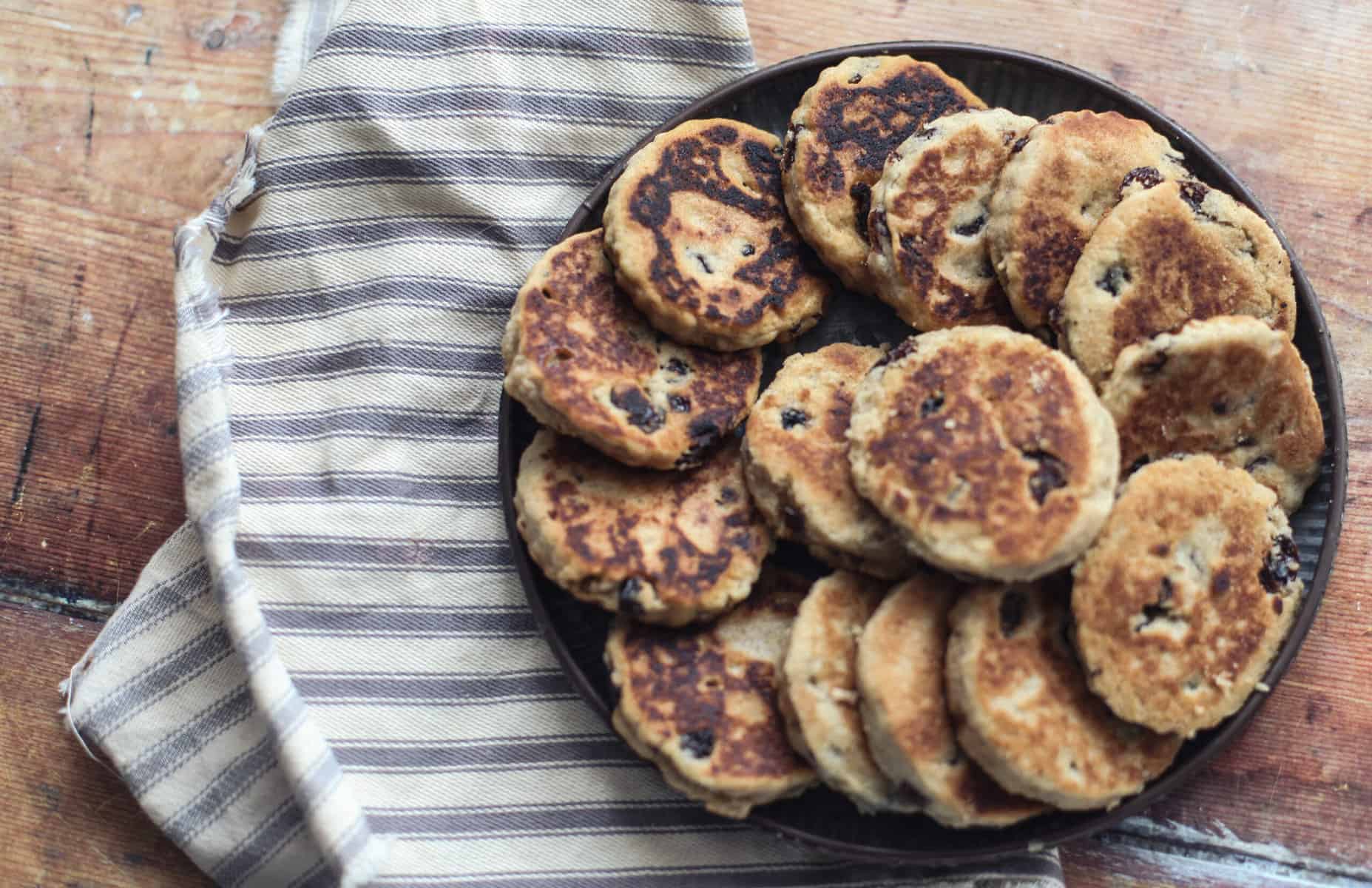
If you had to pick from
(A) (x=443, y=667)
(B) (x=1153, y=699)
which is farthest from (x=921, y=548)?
(A) (x=443, y=667)

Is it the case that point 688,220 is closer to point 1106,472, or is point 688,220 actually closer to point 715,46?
point 715,46

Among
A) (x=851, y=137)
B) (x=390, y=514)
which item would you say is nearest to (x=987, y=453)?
(x=851, y=137)

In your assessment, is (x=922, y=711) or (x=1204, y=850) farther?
(x=1204, y=850)

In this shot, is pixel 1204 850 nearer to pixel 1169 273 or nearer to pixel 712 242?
pixel 1169 273

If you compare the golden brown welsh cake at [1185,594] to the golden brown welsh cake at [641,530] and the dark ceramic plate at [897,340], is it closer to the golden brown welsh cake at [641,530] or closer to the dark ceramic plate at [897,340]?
the dark ceramic plate at [897,340]

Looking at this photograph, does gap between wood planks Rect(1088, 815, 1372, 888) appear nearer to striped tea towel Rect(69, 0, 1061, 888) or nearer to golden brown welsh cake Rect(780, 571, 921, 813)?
striped tea towel Rect(69, 0, 1061, 888)

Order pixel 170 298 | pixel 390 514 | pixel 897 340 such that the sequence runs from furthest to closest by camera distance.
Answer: pixel 170 298 < pixel 390 514 < pixel 897 340

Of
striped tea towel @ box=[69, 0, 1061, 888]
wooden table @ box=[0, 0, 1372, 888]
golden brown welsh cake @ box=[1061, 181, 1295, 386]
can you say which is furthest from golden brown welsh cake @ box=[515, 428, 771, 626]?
wooden table @ box=[0, 0, 1372, 888]
